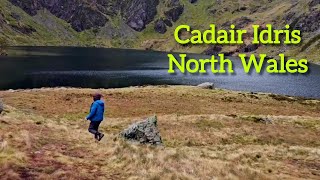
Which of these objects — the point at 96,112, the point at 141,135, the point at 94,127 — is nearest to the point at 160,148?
the point at 141,135

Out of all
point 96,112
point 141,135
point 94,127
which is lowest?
point 141,135

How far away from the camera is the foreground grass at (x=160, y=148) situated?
18.8 metres

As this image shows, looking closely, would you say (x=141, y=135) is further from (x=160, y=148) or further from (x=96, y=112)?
(x=96, y=112)

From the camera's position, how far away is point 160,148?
2555cm

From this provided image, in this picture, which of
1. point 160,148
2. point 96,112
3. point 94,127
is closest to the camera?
point 96,112

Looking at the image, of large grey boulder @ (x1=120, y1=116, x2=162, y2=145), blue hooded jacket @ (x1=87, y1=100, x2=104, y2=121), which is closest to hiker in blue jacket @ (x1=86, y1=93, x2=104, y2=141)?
blue hooded jacket @ (x1=87, y1=100, x2=104, y2=121)

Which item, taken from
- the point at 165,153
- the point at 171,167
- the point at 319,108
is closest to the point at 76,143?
the point at 165,153

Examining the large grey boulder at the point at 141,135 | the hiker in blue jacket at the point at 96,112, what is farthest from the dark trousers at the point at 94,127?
the large grey boulder at the point at 141,135

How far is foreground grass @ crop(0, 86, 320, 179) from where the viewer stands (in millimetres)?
18766

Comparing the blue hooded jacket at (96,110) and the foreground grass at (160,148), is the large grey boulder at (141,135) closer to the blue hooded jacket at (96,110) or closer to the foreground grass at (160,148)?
the foreground grass at (160,148)

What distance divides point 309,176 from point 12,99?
4932 cm

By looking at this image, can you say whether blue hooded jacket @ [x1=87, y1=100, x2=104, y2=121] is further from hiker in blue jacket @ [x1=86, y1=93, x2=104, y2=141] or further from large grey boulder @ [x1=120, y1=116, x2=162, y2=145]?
large grey boulder @ [x1=120, y1=116, x2=162, y2=145]

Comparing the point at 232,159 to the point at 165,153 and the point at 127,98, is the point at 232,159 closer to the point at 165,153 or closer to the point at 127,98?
the point at 165,153

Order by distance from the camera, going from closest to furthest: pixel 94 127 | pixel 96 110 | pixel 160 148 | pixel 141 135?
pixel 96 110
pixel 160 148
pixel 94 127
pixel 141 135
